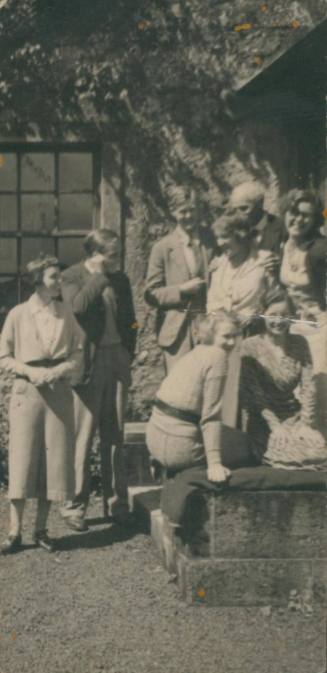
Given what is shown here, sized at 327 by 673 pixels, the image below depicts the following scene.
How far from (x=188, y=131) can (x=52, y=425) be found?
186 centimetres

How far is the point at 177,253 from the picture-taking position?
5.79m

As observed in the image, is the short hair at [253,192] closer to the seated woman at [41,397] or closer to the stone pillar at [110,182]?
the stone pillar at [110,182]

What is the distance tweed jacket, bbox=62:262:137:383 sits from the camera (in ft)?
19.3

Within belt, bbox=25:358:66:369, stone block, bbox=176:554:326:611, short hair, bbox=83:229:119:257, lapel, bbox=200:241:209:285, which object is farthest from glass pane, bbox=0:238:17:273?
stone block, bbox=176:554:326:611

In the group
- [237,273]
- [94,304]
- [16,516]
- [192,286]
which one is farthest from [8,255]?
[16,516]

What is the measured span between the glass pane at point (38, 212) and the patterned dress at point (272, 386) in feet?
4.32

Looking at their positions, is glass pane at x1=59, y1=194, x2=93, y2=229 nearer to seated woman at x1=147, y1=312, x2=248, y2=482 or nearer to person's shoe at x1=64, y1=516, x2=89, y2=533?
seated woman at x1=147, y1=312, x2=248, y2=482

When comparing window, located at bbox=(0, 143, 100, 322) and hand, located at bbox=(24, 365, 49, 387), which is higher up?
window, located at bbox=(0, 143, 100, 322)

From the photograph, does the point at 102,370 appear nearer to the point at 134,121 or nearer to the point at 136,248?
the point at 136,248

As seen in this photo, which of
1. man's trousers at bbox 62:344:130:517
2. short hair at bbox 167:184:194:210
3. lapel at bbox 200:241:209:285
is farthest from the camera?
man's trousers at bbox 62:344:130:517

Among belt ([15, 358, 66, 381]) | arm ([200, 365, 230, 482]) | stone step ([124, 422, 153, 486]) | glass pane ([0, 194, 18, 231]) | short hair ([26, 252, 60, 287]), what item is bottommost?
stone step ([124, 422, 153, 486])

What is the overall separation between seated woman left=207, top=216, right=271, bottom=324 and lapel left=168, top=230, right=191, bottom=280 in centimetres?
24

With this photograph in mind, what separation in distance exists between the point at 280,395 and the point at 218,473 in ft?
1.70

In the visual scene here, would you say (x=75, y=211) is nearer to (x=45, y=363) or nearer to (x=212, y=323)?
(x=45, y=363)
